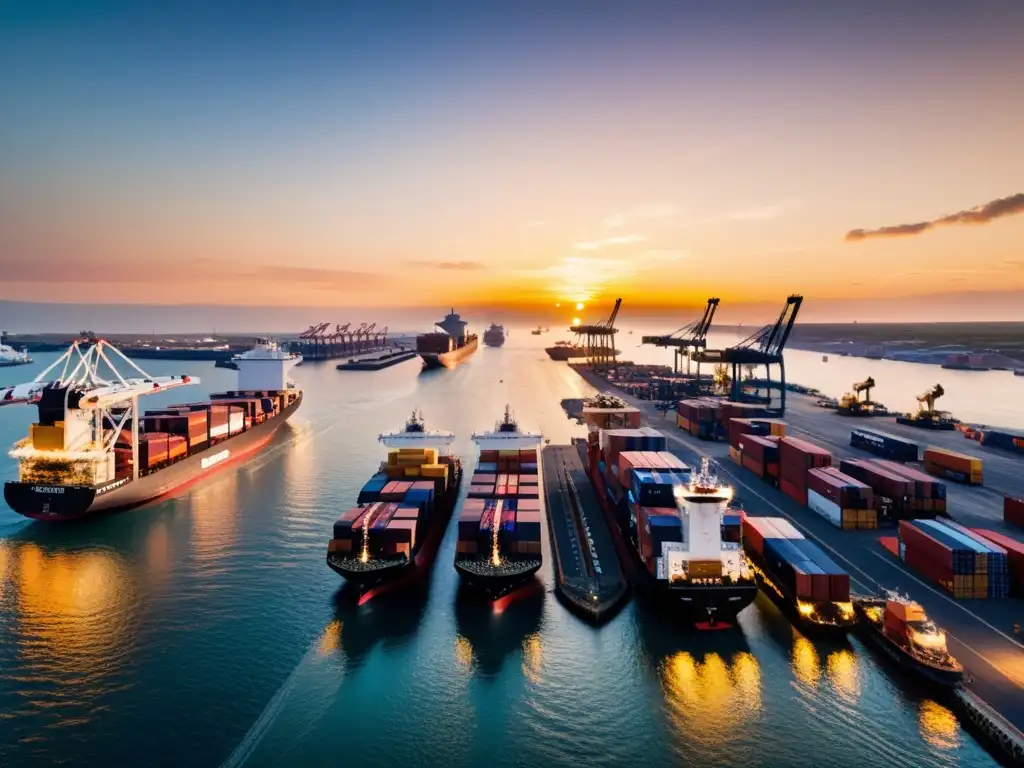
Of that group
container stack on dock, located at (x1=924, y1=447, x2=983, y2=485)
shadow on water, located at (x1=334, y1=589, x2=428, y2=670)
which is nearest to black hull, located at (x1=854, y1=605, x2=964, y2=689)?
shadow on water, located at (x1=334, y1=589, x2=428, y2=670)

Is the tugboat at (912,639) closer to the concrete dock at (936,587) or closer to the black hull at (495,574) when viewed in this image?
the concrete dock at (936,587)

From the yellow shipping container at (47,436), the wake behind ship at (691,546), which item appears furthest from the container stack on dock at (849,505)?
the yellow shipping container at (47,436)

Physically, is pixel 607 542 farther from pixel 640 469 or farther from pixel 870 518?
pixel 870 518

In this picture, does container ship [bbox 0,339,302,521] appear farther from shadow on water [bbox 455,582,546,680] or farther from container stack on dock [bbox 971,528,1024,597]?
container stack on dock [bbox 971,528,1024,597]

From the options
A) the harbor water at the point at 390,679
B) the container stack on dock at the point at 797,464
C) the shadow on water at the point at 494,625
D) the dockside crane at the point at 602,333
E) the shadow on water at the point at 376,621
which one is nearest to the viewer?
the harbor water at the point at 390,679

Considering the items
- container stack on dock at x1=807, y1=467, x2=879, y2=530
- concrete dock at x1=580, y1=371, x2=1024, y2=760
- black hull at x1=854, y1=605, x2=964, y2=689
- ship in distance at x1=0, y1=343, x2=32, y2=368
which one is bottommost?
black hull at x1=854, y1=605, x2=964, y2=689
